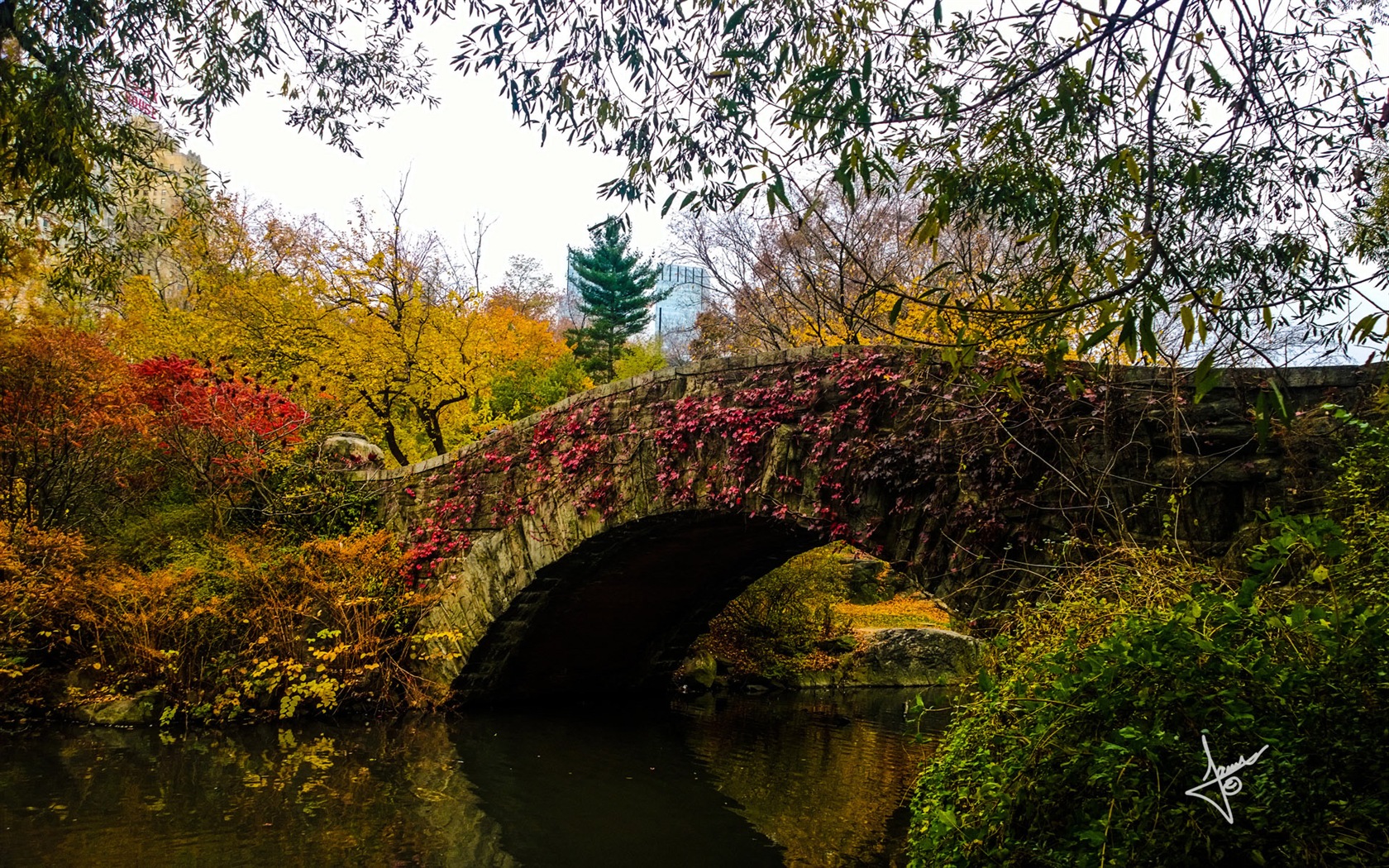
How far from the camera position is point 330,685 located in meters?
8.27

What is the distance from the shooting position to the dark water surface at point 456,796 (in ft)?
16.9

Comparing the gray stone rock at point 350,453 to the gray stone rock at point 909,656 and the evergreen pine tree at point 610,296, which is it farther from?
the evergreen pine tree at point 610,296

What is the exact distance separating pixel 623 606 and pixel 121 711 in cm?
447

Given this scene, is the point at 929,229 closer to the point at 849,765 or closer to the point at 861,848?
the point at 861,848

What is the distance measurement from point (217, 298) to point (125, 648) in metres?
7.61

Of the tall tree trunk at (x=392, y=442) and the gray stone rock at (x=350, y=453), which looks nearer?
the gray stone rock at (x=350, y=453)

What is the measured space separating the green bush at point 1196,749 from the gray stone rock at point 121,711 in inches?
294

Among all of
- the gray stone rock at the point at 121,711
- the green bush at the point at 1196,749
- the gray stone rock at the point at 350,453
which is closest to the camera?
the green bush at the point at 1196,749

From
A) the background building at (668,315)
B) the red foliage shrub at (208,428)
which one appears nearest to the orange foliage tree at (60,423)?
the red foliage shrub at (208,428)

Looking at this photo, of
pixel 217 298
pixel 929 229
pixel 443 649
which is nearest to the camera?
pixel 929 229

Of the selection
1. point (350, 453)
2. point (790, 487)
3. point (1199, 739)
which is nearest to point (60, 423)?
point (350, 453)

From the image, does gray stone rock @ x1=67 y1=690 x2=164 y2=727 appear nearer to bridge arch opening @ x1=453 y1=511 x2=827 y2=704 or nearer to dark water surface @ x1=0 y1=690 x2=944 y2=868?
dark water surface @ x1=0 y1=690 x2=944 y2=868

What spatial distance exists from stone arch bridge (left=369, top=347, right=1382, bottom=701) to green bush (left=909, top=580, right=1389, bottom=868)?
59cm

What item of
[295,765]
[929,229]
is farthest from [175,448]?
[929,229]
